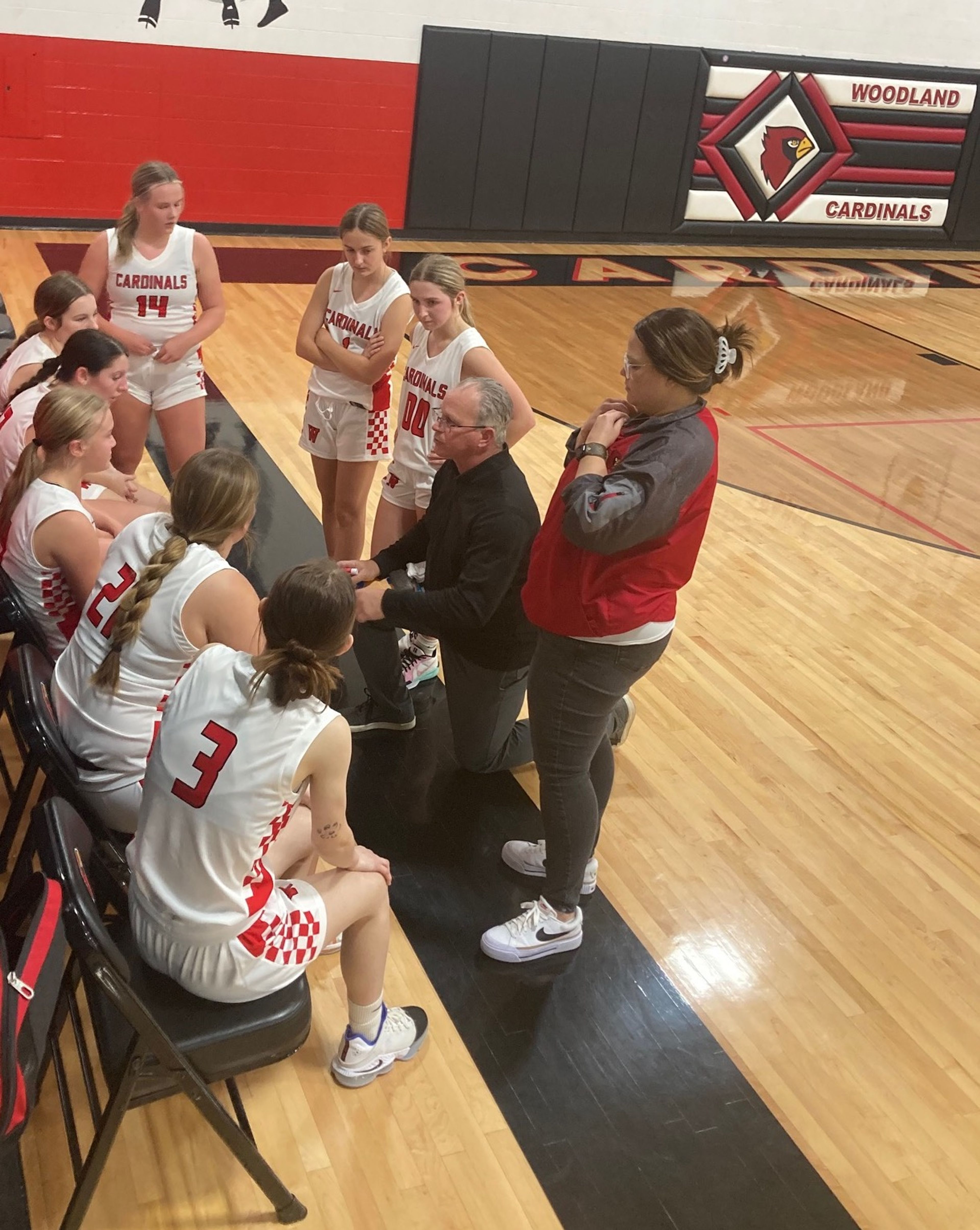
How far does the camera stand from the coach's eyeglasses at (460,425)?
3150mm

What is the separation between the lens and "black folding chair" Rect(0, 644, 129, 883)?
2.31 metres

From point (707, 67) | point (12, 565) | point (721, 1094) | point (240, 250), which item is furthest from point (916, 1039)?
point (707, 67)

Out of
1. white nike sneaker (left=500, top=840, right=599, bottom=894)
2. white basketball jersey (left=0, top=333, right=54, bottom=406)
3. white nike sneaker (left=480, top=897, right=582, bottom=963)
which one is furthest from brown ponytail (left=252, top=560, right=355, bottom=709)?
white basketball jersey (left=0, top=333, right=54, bottom=406)

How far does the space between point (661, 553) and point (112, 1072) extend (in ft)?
4.83

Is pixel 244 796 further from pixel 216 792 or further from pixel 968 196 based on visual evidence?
pixel 968 196

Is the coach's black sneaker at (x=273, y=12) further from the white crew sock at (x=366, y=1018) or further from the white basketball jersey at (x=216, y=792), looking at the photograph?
the white crew sock at (x=366, y=1018)

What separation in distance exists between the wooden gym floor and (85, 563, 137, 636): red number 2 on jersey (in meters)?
0.98

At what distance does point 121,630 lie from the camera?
Answer: 2.45 metres

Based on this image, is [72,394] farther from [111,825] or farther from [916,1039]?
[916,1039]

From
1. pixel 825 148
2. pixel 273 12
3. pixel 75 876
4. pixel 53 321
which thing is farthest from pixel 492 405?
pixel 825 148

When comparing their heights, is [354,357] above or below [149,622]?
above

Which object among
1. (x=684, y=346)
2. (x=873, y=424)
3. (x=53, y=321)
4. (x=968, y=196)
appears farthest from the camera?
(x=968, y=196)

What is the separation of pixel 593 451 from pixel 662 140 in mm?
9499

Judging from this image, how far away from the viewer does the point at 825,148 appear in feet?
38.7
